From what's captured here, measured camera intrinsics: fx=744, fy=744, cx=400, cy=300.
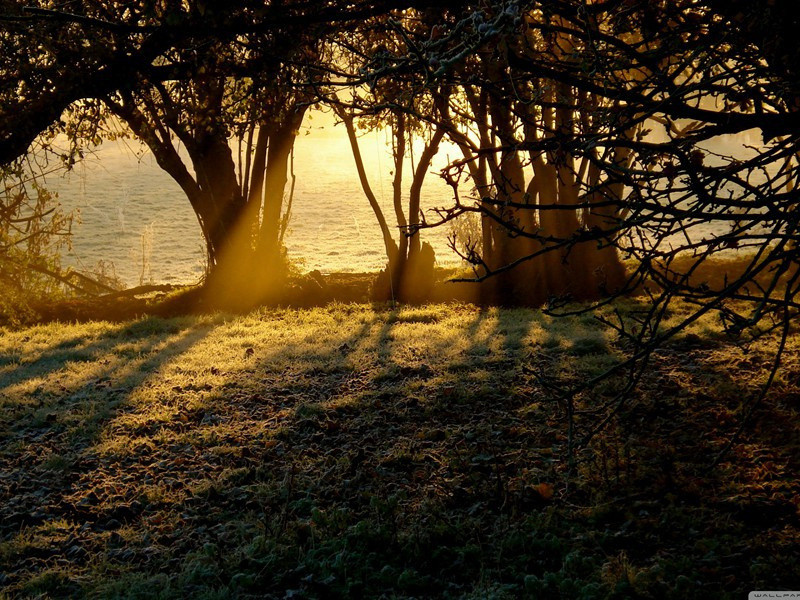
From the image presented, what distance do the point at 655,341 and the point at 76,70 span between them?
695 centimetres

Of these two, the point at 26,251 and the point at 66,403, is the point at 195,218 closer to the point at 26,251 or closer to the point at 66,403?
the point at 26,251

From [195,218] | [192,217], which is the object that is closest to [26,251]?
[192,217]

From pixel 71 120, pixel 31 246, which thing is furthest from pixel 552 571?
pixel 31 246

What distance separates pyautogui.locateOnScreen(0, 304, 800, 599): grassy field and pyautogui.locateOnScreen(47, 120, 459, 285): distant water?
10.2m

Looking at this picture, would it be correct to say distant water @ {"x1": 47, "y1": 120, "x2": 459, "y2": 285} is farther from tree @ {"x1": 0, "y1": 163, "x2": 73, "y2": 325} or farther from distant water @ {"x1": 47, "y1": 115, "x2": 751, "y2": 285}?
tree @ {"x1": 0, "y1": 163, "x2": 73, "y2": 325}

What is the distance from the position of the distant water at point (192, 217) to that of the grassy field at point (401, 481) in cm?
1020

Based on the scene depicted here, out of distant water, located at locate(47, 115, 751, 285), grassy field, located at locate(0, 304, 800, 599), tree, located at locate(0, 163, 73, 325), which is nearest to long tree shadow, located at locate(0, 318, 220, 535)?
grassy field, located at locate(0, 304, 800, 599)

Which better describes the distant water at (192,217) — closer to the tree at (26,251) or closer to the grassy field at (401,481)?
the tree at (26,251)

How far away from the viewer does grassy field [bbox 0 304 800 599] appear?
4.46 meters

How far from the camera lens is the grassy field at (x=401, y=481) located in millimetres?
4465

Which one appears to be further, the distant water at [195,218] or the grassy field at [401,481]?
the distant water at [195,218]

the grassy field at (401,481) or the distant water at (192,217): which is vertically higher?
the distant water at (192,217)

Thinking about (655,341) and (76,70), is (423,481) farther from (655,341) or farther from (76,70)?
(76,70)

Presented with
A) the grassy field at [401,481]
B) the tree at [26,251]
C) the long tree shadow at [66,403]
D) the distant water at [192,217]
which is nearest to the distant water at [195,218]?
the distant water at [192,217]
